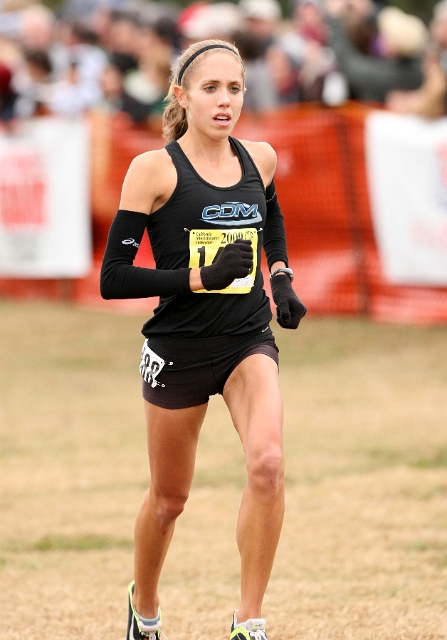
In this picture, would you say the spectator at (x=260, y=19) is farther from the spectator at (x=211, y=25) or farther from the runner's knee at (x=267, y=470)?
the runner's knee at (x=267, y=470)

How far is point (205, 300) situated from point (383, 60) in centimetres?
807

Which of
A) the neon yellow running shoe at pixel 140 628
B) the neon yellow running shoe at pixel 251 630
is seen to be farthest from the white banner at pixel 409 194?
the neon yellow running shoe at pixel 251 630

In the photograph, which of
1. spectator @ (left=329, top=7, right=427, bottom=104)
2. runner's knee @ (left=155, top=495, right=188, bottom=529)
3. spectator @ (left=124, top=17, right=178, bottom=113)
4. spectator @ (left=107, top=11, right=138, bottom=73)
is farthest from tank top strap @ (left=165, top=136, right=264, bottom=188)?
spectator @ (left=107, top=11, right=138, bottom=73)

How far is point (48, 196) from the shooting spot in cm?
1366

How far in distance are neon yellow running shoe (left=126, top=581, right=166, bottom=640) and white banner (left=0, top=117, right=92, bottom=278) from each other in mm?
9250

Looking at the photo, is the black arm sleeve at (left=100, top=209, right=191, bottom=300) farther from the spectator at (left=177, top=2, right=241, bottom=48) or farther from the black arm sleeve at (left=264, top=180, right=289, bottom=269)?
the spectator at (left=177, top=2, right=241, bottom=48)

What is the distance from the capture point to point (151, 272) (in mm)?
4191

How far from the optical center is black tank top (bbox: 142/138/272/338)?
4.27 m

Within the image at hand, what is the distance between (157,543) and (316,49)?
8897 mm

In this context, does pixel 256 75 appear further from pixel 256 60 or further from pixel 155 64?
pixel 155 64

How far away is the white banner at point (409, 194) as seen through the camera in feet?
35.4

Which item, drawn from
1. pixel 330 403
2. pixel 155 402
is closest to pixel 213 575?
pixel 155 402

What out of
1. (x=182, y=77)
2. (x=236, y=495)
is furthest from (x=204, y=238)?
(x=236, y=495)

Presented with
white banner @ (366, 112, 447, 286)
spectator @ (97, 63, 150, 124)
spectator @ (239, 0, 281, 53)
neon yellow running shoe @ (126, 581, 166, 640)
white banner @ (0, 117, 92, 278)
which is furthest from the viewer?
white banner @ (0, 117, 92, 278)
